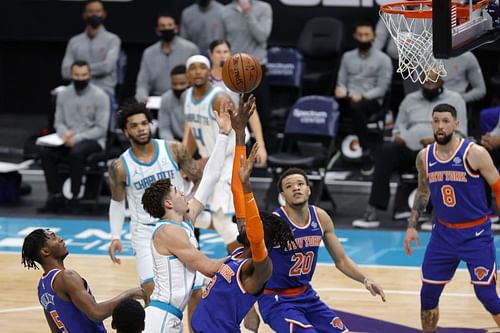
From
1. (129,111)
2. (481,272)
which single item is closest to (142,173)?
(129,111)

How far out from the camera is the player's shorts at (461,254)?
29.6 ft

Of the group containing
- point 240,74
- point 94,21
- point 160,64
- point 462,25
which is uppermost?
point 462,25

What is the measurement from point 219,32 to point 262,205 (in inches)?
97.3

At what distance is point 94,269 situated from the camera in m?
11.7

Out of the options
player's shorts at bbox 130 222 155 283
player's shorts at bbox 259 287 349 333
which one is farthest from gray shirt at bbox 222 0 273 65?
player's shorts at bbox 259 287 349 333

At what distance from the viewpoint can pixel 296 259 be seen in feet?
27.1

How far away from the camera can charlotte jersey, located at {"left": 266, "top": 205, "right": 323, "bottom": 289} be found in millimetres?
8250

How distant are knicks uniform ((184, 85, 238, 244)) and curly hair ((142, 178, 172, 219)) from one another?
9.55 ft

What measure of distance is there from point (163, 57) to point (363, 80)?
2.49m

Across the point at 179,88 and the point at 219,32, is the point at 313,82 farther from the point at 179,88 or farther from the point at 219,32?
the point at 179,88

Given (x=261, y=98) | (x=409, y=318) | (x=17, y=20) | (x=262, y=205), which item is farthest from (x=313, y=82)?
(x=409, y=318)

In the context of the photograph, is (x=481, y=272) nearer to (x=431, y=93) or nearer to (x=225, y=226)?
(x=225, y=226)

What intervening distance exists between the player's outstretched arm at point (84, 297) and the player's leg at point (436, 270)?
105 inches

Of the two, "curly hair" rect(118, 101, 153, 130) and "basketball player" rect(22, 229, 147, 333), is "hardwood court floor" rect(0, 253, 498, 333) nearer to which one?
"curly hair" rect(118, 101, 153, 130)
